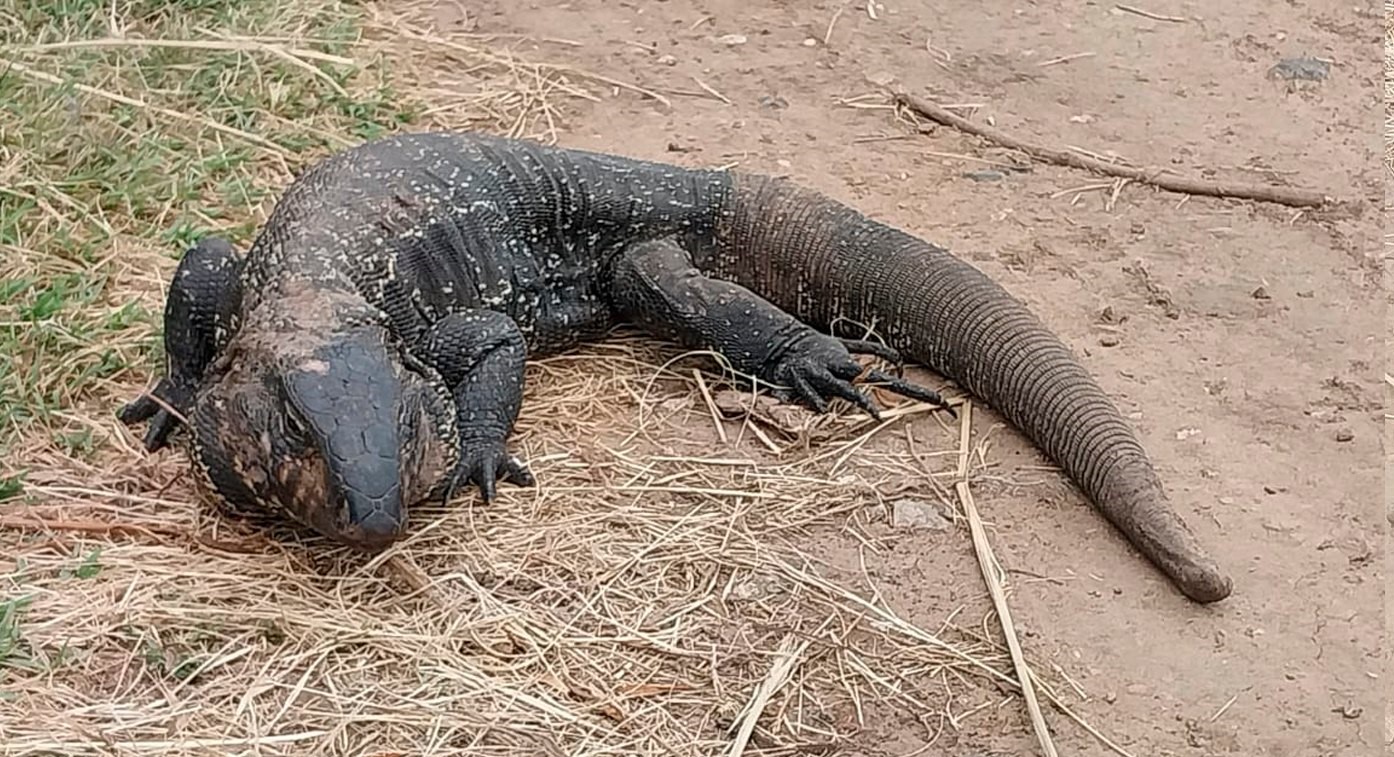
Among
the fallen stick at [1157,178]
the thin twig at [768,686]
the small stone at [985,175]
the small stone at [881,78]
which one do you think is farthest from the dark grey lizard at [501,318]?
the small stone at [881,78]

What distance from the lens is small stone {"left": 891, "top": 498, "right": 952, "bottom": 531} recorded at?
456 centimetres

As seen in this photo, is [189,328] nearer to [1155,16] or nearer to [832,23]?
[832,23]

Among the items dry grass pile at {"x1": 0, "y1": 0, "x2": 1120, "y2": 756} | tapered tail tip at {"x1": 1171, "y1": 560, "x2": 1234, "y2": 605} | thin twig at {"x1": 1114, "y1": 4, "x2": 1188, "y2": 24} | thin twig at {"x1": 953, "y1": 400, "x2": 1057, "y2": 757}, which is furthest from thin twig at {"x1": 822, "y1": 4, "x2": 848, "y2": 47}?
tapered tail tip at {"x1": 1171, "y1": 560, "x2": 1234, "y2": 605}

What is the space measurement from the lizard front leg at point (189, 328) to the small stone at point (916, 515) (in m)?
1.87

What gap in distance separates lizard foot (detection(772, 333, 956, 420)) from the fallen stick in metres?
1.82

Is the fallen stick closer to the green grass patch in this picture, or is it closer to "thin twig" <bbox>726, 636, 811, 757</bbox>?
the green grass patch

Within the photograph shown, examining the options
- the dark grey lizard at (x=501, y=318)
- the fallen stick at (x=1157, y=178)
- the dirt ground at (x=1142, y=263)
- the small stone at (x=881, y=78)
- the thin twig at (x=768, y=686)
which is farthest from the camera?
the small stone at (x=881, y=78)

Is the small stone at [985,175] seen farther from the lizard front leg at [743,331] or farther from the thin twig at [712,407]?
the thin twig at [712,407]

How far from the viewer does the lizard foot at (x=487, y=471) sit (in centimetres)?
453

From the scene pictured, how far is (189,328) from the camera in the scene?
190 inches

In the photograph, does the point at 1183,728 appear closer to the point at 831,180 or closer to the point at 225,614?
the point at 225,614

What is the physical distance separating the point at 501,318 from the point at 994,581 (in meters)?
1.59

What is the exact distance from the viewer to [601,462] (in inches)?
188

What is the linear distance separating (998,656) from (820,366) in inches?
50.5
